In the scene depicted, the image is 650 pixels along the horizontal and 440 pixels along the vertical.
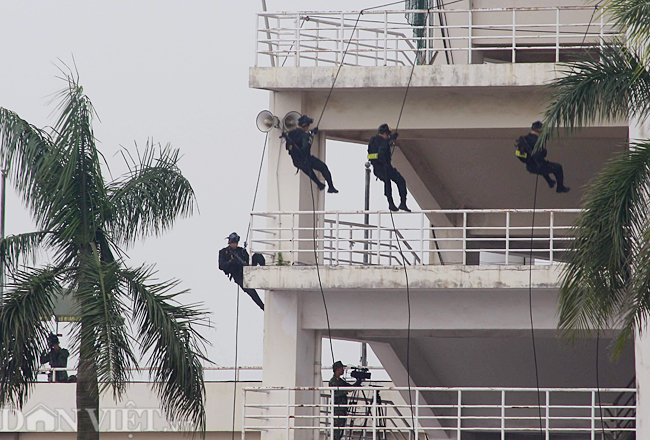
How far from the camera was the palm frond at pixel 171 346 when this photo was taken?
532 inches

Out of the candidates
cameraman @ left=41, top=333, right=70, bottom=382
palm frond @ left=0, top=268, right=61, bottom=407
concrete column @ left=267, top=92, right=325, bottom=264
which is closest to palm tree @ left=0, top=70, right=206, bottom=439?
palm frond @ left=0, top=268, right=61, bottom=407

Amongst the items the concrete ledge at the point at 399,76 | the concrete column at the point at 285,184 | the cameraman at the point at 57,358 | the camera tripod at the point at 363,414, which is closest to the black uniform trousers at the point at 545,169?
the concrete ledge at the point at 399,76

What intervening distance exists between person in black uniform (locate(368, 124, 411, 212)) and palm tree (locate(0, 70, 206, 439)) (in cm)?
404

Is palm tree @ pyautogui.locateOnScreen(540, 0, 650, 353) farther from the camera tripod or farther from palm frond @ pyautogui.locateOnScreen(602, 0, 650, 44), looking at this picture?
the camera tripod

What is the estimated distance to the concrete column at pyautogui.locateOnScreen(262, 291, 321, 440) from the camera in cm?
1723

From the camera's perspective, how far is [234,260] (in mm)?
18094

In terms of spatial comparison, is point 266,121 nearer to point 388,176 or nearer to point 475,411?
point 388,176

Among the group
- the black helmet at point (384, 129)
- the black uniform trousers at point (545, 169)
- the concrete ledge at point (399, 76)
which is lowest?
the black uniform trousers at point (545, 169)

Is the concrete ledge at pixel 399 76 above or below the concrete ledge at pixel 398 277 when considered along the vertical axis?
above

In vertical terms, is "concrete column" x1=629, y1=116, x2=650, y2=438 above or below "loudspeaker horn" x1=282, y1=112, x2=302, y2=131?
below

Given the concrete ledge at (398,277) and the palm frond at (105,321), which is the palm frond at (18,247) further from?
the concrete ledge at (398,277)

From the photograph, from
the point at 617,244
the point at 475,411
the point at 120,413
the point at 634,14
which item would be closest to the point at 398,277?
the point at 617,244

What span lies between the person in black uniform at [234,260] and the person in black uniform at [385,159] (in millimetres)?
2705

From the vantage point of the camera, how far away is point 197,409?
13.7 m
